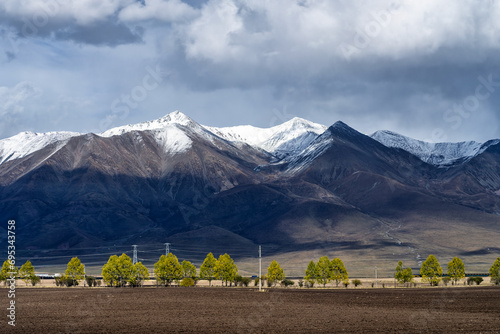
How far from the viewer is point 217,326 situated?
232ft

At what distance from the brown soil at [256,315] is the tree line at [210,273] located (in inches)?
2513

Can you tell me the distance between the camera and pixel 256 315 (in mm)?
82438

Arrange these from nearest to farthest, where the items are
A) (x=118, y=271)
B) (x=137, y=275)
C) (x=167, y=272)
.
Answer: (x=118, y=271)
(x=137, y=275)
(x=167, y=272)

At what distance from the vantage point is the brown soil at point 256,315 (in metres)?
68.0

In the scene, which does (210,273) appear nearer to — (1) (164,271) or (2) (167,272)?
(2) (167,272)

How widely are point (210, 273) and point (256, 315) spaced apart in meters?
111

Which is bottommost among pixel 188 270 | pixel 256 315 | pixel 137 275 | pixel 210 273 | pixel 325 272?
pixel 256 315

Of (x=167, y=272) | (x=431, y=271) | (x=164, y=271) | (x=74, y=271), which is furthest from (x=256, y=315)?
(x=74, y=271)

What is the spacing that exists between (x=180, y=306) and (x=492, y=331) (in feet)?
154

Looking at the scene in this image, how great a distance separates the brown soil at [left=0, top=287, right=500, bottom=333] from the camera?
68.0m

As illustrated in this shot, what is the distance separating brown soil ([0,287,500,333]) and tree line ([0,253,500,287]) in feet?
209

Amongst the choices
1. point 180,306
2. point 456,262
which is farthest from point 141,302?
point 456,262

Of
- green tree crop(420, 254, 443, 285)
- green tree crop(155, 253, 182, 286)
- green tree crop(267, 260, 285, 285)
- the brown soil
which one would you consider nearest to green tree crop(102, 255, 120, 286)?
green tree crop(155, 253, 182, 286)

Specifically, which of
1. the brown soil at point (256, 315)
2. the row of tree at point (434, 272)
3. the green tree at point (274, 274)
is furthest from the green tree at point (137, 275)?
the row of tree at point (434, 272)
